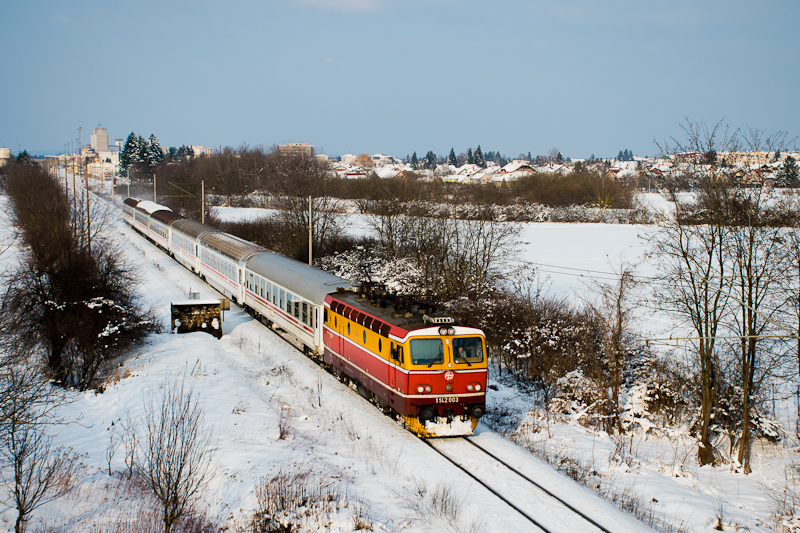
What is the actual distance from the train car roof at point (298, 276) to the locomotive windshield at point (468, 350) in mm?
6371

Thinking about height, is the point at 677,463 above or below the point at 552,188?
below

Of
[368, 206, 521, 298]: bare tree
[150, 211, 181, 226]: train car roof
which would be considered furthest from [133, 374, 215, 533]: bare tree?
[150, 211, 181, 226]: train car roof

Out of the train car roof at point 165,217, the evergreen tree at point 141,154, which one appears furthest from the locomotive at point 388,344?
the evergreen tree at point 141,154

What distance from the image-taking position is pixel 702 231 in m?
16.9

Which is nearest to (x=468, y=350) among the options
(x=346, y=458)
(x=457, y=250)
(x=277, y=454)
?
(x=346, y=458)

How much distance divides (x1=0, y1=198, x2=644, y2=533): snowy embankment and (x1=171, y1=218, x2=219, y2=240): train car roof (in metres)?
16.4

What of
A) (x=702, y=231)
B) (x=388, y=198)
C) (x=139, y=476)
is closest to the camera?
(x=139, y=476)

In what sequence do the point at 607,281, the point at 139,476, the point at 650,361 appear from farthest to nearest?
the point at 607,281 → the point at 650,361 → the point at 139,476

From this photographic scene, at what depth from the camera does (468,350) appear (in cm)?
1412

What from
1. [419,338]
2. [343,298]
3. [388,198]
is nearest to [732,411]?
[419,338]

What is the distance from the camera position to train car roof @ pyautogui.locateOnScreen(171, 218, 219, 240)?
121 ft

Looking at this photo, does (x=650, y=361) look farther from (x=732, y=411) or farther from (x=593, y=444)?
(x=593, y=444)

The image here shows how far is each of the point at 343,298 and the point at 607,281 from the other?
21877 mm

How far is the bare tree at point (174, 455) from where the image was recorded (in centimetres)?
838
